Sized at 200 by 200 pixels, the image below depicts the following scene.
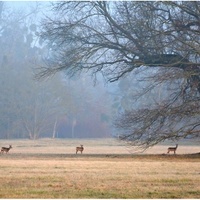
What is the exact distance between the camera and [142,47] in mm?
27656

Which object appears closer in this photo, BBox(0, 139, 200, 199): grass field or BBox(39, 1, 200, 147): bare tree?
BBox(0, 139, 200, 199): grass field

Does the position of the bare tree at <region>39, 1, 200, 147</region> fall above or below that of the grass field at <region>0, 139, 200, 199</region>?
above

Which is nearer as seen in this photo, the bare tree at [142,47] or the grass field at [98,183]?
the grass field at [98,183]

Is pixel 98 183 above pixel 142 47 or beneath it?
beneath

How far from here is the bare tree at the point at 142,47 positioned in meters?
26.0

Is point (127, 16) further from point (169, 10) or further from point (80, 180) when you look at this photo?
point (80, 180)

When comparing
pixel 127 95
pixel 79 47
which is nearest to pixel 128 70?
pixel 79 47

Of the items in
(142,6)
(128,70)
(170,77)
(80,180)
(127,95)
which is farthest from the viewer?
(127,95)

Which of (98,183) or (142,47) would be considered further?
(142,47)

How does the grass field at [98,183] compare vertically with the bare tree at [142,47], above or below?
below

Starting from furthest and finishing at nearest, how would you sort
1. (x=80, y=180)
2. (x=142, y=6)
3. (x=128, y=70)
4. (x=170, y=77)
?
(x=128, y=70)
(x=142, y=6)
(x=170, y=77)
(x=80, y=180)

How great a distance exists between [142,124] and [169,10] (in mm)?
5268

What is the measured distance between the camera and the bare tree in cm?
2605

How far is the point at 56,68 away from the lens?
30016 millimetres
